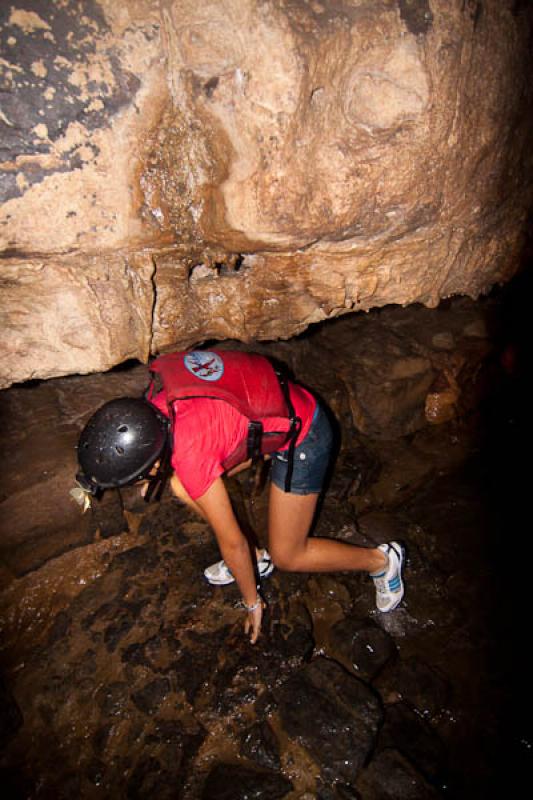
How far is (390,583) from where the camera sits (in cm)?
308

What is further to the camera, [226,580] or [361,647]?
[226,580]

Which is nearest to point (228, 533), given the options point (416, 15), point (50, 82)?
point (50, 82)

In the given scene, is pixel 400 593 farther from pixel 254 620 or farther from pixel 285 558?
pixel 254 620

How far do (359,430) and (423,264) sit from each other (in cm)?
232

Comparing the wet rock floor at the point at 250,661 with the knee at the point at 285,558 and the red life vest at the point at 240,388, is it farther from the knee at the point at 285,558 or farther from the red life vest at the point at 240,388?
the red life vest at the point at 240,388

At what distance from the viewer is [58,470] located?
3.29 metres

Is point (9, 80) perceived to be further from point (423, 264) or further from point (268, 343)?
point (268, 343)

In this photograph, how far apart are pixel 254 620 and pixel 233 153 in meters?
2.84

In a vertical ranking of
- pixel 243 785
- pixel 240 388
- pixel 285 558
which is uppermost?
pixel 240 388

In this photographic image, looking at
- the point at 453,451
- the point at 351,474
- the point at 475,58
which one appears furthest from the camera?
the point at 453,451

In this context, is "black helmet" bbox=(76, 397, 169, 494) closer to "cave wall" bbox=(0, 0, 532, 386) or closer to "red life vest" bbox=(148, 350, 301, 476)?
"red life vest" bbox=(148, 350, 301, 476)

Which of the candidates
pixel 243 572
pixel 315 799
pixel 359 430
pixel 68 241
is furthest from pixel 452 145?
pixel 315 799

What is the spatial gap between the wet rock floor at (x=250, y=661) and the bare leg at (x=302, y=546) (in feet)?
1.56

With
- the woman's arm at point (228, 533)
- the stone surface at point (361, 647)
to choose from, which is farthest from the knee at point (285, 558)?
the stone surface at point (361, 647)
